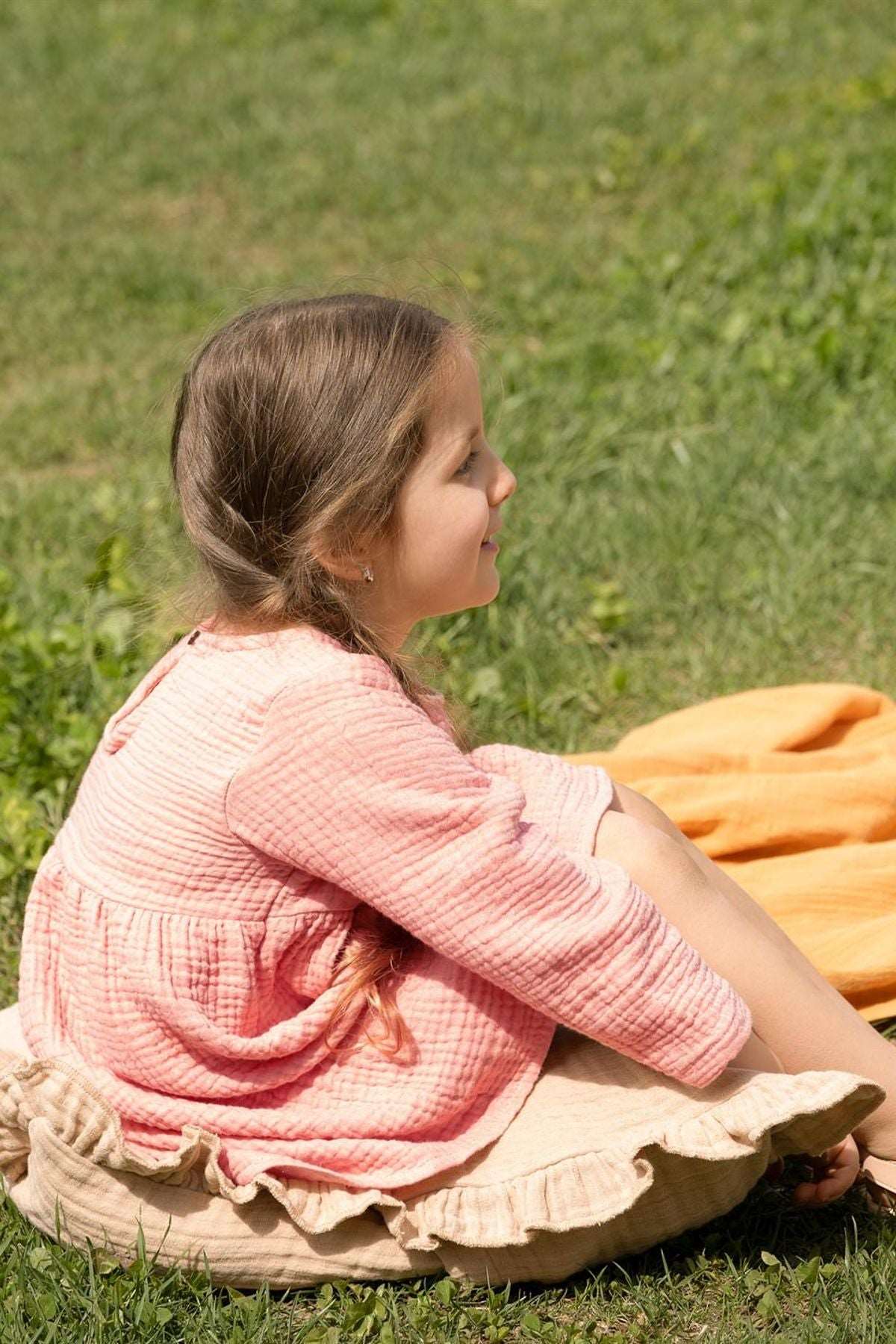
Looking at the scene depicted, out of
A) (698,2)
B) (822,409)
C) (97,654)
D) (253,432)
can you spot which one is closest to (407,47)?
(698,2)

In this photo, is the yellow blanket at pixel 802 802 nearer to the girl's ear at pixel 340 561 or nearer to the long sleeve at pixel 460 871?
the long sleeve at pixel 460 871

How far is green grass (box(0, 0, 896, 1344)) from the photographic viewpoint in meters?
2.23

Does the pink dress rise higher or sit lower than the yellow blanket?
higher

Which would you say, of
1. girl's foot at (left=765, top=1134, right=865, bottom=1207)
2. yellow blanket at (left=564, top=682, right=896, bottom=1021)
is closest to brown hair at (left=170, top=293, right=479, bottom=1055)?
girl's foot at (left=765, top=1134, right=865, bottom=1207)

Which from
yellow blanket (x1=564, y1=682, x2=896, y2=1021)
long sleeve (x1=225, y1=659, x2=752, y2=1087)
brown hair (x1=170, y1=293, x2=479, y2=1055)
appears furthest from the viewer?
yellow blanket (x1=564, y1=682, x2=896, y2=1021)

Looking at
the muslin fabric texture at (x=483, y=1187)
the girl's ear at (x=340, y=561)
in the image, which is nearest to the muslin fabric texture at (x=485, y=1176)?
the muslin fabric texture at (x=483, y=1187)

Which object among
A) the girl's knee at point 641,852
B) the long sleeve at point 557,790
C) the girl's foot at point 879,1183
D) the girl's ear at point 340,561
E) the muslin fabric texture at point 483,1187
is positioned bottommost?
the girl's foot at point 879,1183

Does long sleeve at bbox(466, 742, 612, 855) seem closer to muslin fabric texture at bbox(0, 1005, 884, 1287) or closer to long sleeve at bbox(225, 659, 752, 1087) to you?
long sleeve at bbox(225, 659, 752, 1087)

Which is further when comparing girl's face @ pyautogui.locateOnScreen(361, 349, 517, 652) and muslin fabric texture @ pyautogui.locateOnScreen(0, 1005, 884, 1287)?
girl's face @ pyautogui.locateOnScreen(361, 349, 517, 652)

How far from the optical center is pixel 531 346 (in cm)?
563

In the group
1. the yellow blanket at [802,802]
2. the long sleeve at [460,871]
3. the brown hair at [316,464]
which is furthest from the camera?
the yellow blanket at [802,802]

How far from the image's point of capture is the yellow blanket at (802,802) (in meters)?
2.78

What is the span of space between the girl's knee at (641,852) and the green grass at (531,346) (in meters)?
0.51

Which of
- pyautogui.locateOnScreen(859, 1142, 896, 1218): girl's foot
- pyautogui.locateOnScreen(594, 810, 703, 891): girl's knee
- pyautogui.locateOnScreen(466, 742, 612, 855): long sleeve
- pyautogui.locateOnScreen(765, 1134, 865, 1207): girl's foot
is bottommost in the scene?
pyautogui.locateOnScreen(859, 1142, 896, 1218): girl's foot
